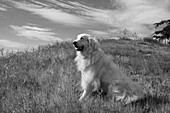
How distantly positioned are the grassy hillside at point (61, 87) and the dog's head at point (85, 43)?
2.93 feet

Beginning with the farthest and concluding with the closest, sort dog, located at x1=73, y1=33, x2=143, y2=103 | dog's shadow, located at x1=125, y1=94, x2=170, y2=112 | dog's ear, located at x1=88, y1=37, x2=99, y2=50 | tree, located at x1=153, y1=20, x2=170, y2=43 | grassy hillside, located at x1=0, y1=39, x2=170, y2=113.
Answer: tree, located at x1=153, y1=20, x2=170, y2=43 < dog's ear, located at x1=88, y1=37, x2=99, y2=50 < dog, located at x1=73, y1=33, x2=143, y2=103 < dog's shadow, located at x1=125, y1=94, x2=170, y2=112 < grassy hillside, located at x1=0, y1=39, x2=170, y2=113

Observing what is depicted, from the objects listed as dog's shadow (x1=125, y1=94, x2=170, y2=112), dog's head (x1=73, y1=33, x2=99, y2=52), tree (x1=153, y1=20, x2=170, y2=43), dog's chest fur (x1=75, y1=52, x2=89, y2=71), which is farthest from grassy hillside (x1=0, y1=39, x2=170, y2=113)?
tree (x1=153, y1=20, x2=170, y2=43)

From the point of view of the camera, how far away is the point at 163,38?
22.7 m

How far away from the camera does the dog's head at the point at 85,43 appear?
623 cm

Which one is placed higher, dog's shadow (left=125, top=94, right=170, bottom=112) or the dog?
the dog

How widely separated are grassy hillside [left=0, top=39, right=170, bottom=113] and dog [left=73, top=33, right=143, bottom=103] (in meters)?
0.28

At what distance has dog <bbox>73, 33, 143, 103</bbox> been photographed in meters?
5.37

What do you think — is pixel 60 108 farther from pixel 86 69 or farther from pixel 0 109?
pixel 86 69

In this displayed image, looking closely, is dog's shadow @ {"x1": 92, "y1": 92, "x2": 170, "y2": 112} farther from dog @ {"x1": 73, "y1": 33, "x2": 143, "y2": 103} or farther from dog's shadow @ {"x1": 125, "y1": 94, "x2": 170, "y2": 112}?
dog @ {"x1": 73, "y1": 33, "x2": 143, "y2": 103}

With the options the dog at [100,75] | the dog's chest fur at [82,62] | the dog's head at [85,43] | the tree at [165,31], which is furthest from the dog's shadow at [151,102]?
the tree at [165,31]

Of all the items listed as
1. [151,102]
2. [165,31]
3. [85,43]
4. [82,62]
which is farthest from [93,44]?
[165,31]

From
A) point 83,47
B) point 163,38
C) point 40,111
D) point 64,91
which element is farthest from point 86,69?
point 163,38

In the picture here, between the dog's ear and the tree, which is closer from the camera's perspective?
the dog's ear

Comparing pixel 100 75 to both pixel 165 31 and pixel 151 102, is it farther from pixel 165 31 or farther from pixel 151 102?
pixel 165 31
